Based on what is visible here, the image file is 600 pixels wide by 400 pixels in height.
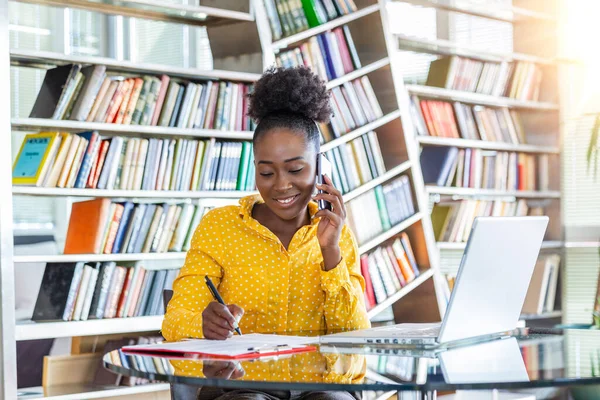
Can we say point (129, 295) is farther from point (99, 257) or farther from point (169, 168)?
point (169, 168)

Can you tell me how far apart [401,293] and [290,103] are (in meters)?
1.91

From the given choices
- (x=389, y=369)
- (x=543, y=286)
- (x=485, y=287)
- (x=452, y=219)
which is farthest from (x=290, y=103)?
(x=543, y=286)

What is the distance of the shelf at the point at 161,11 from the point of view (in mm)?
3259

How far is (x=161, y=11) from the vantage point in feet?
11.3

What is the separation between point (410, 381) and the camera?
116 cm

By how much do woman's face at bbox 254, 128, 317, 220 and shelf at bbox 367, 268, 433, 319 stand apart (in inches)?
69.6

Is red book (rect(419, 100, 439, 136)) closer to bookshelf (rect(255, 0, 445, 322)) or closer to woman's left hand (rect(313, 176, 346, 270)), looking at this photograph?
bookshelf (rect(255, 0, 445, 322))

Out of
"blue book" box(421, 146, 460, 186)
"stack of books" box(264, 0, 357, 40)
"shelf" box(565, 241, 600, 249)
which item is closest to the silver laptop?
"stack of books" box(264, 0, 357, 40)

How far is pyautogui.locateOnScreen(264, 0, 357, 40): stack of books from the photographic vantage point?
367cm

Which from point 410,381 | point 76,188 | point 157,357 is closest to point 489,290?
point 410,381

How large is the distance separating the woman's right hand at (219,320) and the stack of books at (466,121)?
2703mm

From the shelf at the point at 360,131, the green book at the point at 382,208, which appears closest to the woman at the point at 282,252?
the shelf at the point at 360,131

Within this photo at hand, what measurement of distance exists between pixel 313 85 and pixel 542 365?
1084 mm

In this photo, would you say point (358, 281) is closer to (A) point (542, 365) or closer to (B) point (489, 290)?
(B) point (489, 290)
